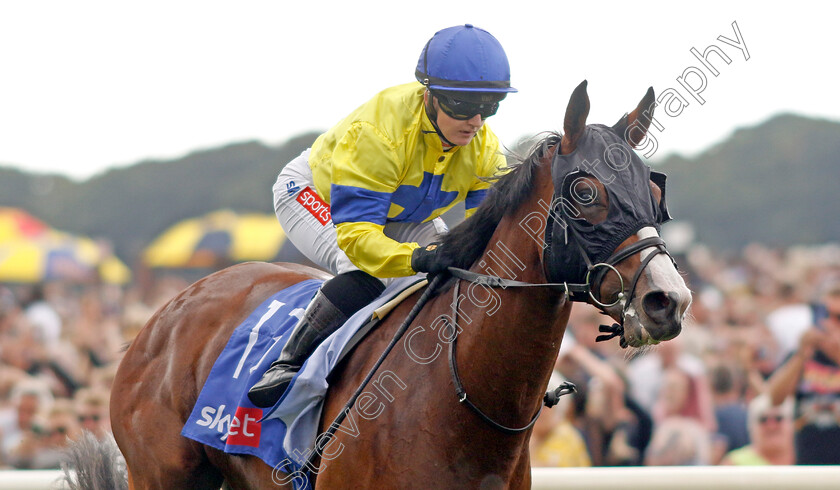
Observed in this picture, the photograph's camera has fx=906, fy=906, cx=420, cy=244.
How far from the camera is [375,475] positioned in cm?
266

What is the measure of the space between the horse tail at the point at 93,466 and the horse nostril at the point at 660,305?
285cm

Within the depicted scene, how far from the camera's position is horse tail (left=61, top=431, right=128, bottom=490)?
404 centimetres

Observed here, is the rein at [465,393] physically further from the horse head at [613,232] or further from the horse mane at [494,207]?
the horse head at [613,232]

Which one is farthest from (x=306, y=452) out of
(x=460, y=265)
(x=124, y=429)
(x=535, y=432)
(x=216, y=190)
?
(x=216, y=190)

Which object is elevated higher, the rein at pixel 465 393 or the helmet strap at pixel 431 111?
the helmet strap at pixel 431 111

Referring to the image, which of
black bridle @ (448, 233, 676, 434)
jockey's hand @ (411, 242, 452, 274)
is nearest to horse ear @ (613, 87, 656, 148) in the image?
black bridle @ (448, 233, 676, 434)

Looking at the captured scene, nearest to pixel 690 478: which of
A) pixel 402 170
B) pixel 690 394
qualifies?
pixel 690 394

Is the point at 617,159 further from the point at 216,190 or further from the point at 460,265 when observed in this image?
the point at 216,190

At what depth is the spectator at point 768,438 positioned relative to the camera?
5.24 metres

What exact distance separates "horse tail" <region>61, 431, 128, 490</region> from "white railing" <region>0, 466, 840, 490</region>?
10.2 inches

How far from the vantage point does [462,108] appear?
291cm

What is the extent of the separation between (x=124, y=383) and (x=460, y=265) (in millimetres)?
1883

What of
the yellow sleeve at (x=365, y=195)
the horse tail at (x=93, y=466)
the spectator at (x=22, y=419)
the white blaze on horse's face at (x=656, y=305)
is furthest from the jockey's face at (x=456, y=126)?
the spectator at (x=22, y=419)

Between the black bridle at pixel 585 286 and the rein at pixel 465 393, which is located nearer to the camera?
the black bridle at pixel 585 286
